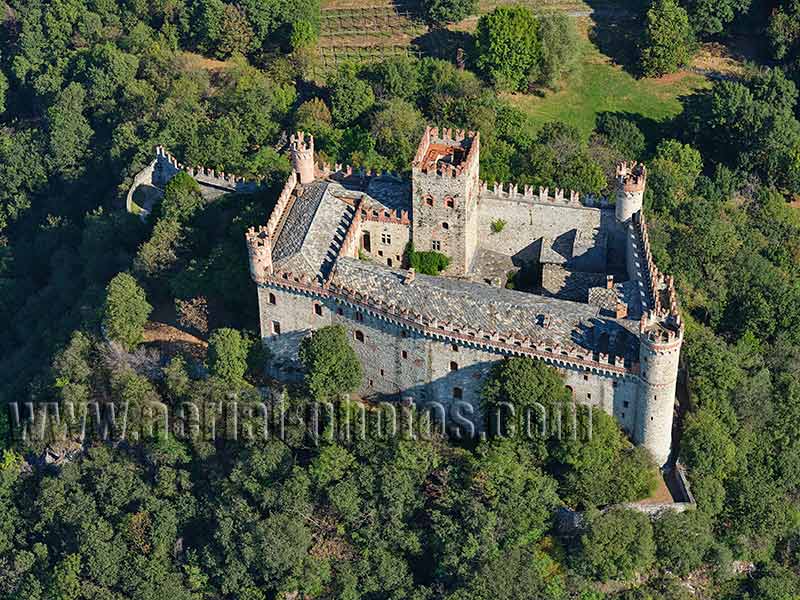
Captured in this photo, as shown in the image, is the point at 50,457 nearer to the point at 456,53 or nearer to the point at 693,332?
the point at 693,332

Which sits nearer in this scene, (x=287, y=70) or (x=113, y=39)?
(x=287, y=70)

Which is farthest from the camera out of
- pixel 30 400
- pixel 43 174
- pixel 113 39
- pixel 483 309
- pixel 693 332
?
pixel 113 39

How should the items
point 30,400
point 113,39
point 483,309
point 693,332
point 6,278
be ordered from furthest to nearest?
1. point 113,39
2. point 6,278
3. point 30,400
4. point 693,332
5. point 483,309

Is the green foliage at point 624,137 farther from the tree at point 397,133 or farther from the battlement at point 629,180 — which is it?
the battlement at point 629,180

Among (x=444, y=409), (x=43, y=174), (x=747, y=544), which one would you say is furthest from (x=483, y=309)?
(x=43, y=174)

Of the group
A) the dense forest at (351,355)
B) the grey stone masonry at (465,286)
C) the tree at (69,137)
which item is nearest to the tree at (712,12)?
the dense forest at (351,355)

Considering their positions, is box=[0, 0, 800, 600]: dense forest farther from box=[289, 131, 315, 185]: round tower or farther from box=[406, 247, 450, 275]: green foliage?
box=[406, 247, 450, 275]: green foliage
